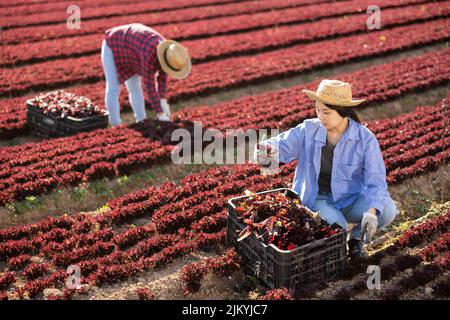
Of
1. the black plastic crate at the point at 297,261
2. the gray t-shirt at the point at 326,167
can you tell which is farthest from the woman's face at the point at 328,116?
the black plastic crate at the point at 297,261

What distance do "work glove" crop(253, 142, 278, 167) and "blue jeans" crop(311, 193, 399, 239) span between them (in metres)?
0.72

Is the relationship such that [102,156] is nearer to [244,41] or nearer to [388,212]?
[388,212]

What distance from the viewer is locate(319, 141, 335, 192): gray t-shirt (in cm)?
548

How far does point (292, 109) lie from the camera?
34.6 feet

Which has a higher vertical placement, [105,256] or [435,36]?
[435,36]

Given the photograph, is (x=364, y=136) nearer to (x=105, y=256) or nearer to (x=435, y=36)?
(x=105, y=256)

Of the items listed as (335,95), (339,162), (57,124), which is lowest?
(57,124)

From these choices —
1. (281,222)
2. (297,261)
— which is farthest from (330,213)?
(297,261)

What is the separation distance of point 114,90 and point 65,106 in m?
0.87

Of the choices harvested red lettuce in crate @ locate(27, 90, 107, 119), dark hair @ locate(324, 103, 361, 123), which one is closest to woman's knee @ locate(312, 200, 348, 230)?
dark hair @ locate(324, 103, 361, 123)

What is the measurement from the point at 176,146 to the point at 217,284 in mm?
3591

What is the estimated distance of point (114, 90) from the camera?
9.45 m
